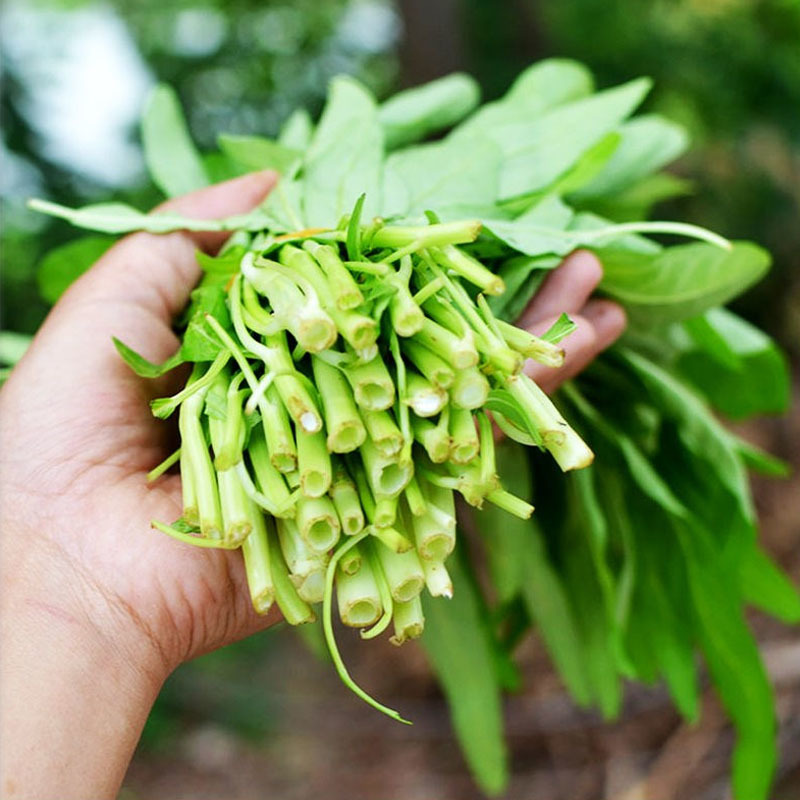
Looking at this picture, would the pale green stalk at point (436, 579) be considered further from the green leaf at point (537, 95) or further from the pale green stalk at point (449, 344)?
the green leaf at point (537, 95)

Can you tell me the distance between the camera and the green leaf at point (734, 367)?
0.89m

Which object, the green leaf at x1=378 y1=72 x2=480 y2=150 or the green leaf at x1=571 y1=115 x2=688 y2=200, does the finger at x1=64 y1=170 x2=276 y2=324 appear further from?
the green leaf at x1=571 y1=115 x2=688 y2=200

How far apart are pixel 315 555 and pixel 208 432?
0.37 feet

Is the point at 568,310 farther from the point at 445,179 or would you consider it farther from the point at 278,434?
the point at 278,434

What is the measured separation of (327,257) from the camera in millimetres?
625

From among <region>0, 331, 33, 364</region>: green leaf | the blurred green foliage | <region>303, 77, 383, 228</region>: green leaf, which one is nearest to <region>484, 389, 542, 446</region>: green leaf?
<region>303, 77, 383, 228</region>: green leaf

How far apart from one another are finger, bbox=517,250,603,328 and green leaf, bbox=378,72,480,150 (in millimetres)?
294

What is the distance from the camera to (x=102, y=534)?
72 centimetres

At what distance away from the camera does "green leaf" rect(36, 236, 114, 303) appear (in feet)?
3.24

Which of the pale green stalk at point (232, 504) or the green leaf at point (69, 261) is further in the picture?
the green leaf at point (69, 261)

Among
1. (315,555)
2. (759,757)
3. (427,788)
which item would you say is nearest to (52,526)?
(315,555)

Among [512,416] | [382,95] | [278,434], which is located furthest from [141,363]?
[382,95]

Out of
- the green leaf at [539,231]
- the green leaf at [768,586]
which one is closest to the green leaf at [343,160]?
the green leaf at [539,231]

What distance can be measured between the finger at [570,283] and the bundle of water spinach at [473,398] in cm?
2
